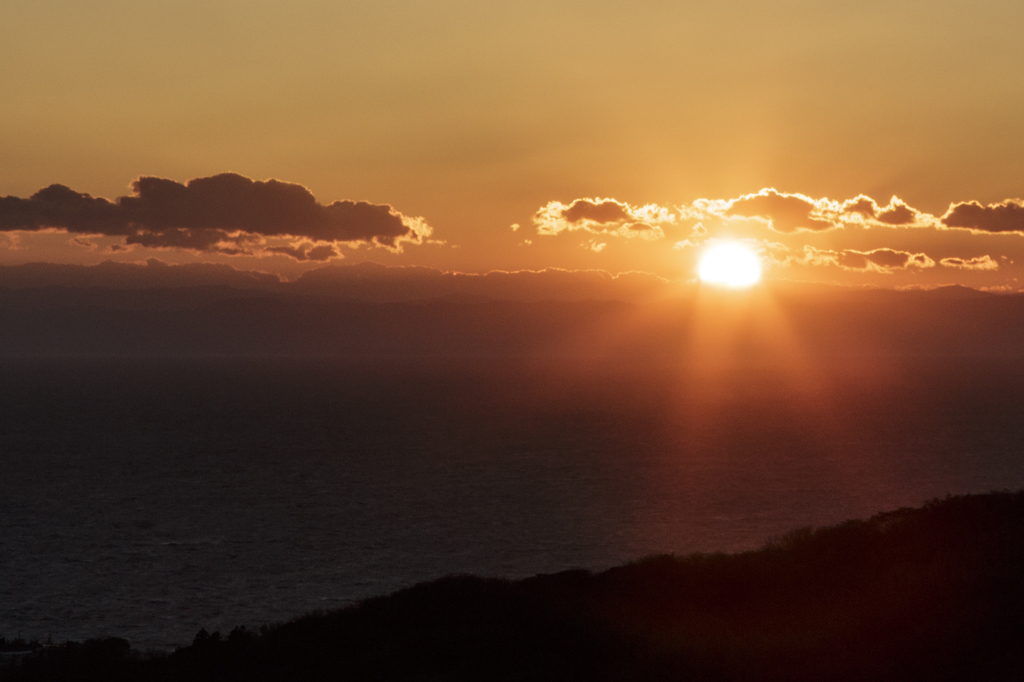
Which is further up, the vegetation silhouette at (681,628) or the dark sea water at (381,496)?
the vegetation silhouette at (681,628)

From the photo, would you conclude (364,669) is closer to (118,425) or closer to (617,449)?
(617,449)

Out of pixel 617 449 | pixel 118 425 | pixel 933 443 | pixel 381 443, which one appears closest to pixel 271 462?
pixel 381 443

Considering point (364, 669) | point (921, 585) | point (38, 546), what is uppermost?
point (921, 585)

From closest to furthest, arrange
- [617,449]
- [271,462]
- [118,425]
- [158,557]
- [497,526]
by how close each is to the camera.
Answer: [158,557], [497,526], [271,462], [617,449], [118,425]

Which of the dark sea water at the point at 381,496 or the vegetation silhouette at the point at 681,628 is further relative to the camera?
the dark sea water at the point at 381,496

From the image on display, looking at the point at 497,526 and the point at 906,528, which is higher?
the point at 906,528
